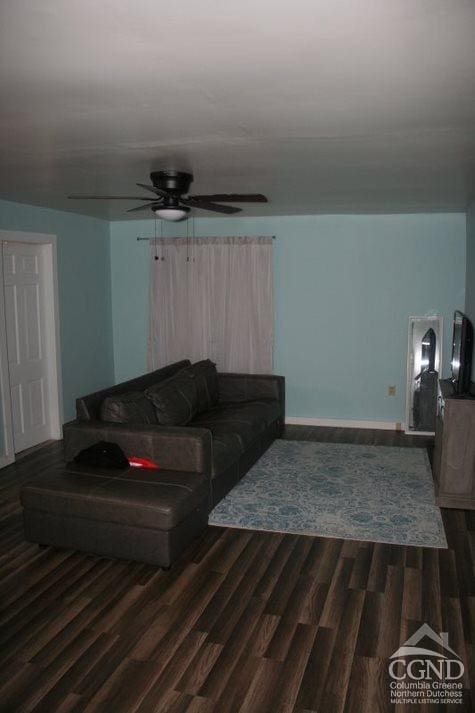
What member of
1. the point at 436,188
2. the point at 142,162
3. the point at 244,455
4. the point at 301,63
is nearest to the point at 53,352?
the point at 244,455

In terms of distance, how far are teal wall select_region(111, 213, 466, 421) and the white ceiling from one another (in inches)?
88.0

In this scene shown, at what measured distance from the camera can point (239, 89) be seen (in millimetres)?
2180

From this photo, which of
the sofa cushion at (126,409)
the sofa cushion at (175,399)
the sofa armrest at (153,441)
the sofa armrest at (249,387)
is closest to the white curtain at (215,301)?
the sofa armrest at (249,387)

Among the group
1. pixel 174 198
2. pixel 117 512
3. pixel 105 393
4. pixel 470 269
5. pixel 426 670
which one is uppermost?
pixel 174 198

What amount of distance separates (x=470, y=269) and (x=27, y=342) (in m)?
4.57

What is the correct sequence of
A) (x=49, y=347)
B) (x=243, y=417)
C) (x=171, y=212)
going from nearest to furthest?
1. (x=171, y=212)
2. (x=243, y=417)
3. (x=49, y=347)

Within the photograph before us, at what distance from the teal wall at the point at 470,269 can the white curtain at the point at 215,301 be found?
2150mm

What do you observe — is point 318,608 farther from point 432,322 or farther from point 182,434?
point 432,322

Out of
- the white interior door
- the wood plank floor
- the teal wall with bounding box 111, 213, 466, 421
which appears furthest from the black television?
the white interior door

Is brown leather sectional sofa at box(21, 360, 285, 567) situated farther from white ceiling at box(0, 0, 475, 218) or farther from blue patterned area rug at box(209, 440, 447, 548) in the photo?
white ceiling at box(0, 0, 475, 218)

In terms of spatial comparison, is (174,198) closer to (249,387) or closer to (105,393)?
(105,393)

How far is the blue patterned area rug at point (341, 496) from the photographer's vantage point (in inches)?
156

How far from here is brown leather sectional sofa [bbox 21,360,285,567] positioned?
341 cm

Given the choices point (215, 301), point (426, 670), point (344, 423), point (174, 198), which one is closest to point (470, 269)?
point (344, 423)
